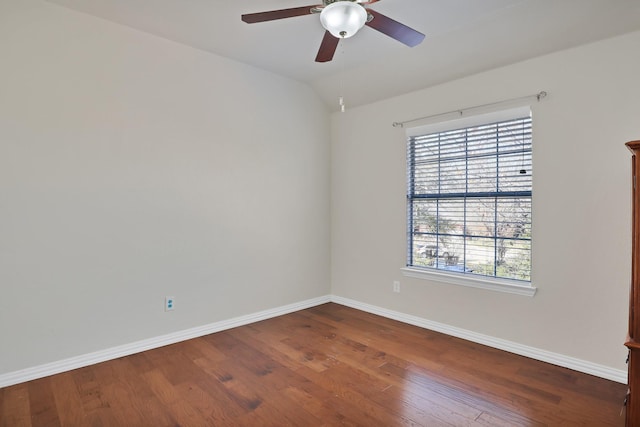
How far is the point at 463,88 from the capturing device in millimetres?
3164

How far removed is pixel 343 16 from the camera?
1749mm

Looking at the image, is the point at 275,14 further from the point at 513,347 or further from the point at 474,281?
the point at 513,347

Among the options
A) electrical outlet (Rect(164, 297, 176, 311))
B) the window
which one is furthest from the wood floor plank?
the window

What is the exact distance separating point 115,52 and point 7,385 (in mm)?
2443

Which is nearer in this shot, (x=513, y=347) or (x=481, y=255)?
(x=513, y=347)

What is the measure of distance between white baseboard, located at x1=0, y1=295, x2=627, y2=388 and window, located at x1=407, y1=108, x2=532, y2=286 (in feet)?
1.70

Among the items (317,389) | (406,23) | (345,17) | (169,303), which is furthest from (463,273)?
(169,303)

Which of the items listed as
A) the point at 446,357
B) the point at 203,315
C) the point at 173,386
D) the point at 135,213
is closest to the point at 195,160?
the point at 135,213

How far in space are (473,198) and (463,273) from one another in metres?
0.69

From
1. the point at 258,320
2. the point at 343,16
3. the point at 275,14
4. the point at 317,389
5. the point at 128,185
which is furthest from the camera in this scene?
the point at 258,320

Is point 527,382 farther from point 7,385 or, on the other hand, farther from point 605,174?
point 7,385

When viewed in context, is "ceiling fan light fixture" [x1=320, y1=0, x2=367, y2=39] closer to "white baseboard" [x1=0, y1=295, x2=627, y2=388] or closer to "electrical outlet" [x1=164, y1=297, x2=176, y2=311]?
"electrical outlet" [x1=164, y1=297, x2=176, y2=311]

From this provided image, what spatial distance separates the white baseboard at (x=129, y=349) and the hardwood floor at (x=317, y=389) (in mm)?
71

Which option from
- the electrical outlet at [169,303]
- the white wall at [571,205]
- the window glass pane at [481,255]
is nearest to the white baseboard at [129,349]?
the electrical outlet at [169,303]
